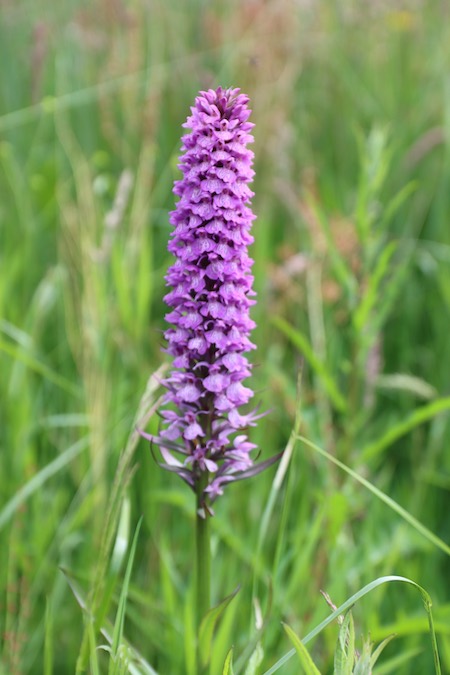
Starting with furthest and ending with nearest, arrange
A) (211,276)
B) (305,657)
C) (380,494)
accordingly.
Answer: (380,494)
(211,276)
(305,657)

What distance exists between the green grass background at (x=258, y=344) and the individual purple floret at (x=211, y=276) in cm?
14

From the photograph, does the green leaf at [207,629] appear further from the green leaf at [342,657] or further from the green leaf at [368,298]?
the green leaf at [368,298]

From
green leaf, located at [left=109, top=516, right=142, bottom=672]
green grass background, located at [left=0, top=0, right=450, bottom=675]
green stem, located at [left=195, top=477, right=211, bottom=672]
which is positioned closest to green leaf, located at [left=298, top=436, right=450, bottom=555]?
green grass background, located at [left=0, top=0, right=450, bottom=675]

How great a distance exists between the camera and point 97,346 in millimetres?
2727

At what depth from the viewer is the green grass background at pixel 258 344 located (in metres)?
2.36

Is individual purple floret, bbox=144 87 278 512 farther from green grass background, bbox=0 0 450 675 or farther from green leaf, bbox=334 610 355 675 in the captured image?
green leaf, bbox=334 610 355 675

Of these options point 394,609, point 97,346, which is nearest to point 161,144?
point 97,346

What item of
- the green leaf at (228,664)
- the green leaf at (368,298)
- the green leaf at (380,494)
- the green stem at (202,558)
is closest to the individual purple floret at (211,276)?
the green stem at (202,558)

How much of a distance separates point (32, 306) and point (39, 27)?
144 centimetres

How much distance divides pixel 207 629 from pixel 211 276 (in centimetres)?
75

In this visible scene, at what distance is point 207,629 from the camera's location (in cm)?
167

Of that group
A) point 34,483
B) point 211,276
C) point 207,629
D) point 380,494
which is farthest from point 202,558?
point 34,483

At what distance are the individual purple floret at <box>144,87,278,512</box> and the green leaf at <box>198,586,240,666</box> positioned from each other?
211mm

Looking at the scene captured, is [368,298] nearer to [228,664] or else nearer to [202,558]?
[202,558]
